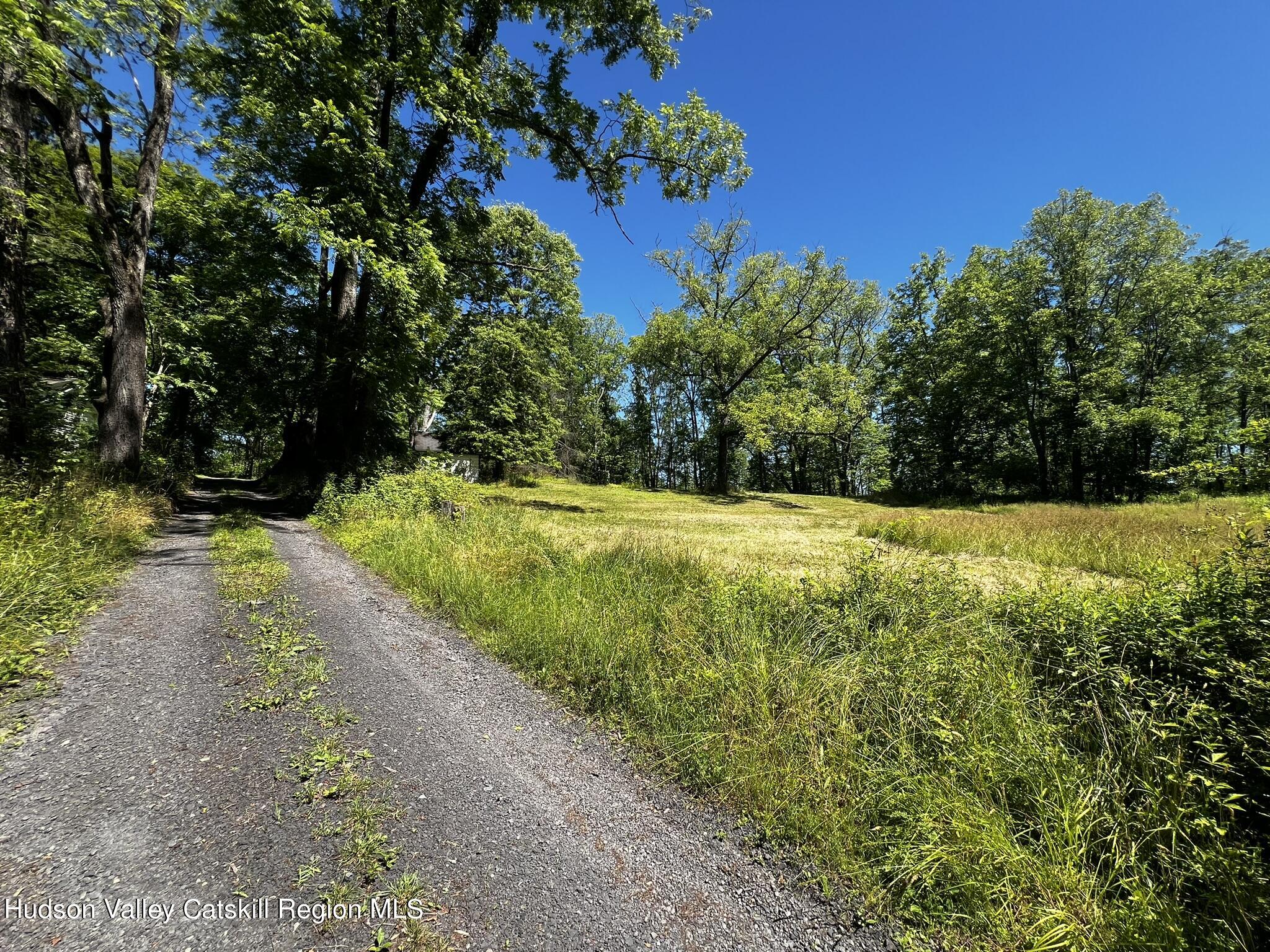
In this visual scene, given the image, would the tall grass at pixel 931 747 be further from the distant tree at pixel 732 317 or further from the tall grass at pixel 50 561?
the distant tree at pixel 732 317

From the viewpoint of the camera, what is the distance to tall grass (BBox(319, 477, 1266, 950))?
1.86m

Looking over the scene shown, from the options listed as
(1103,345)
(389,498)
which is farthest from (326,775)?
(1103,345)

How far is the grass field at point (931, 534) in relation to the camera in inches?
265

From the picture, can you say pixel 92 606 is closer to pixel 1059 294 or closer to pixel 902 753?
pixel 902 753

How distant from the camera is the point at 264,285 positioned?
12008 millimetres

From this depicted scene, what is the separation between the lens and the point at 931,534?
9688mm

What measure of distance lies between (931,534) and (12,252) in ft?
56.3

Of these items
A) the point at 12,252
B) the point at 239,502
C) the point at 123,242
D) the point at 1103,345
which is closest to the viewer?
the point at 12,252

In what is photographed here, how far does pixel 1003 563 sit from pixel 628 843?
837 centimetres

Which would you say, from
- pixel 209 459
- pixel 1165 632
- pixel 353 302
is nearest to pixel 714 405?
pixel 353 302

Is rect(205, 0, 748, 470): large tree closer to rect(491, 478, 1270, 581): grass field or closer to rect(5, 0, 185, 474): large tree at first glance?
rect(5, 0, 185, 474): large tree

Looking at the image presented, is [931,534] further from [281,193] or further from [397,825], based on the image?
[281,193]

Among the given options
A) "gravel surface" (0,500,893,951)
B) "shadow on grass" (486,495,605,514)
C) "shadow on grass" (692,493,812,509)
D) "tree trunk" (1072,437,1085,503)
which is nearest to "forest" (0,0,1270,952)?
"gravel surface" (0,500,893,951)

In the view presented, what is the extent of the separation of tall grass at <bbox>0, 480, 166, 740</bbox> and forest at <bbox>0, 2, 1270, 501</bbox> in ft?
5.70
